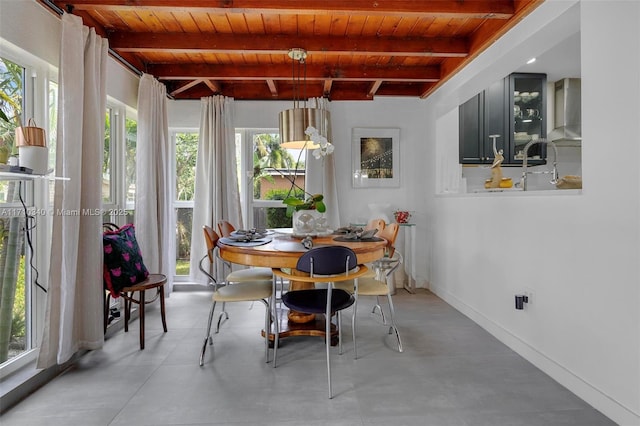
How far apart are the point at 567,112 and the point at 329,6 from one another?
314 centimetres

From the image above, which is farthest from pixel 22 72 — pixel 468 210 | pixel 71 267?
pixel 468 210

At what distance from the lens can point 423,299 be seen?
383 cm

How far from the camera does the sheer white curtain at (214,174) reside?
409 cm

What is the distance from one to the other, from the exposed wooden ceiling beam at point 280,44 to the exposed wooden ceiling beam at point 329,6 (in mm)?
562

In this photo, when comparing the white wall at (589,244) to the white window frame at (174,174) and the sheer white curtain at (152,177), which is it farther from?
the white window frame at (174,174)

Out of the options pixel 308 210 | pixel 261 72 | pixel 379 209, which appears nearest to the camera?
pixel 308 210

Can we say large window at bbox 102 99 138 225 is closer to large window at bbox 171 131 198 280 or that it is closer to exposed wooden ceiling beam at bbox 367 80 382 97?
large window at bbox 171 131 198 280

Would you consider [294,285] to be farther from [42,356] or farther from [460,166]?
[460,166]

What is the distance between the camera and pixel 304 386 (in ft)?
6.73

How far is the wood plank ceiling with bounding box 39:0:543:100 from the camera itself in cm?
239

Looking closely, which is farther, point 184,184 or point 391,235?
point 184,184

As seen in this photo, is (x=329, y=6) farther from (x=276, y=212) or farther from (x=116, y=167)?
(x=276, y=212)

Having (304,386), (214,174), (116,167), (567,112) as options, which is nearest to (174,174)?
(214,174)

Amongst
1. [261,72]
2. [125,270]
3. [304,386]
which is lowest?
[304,386]
